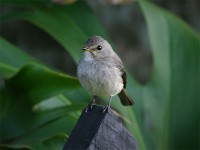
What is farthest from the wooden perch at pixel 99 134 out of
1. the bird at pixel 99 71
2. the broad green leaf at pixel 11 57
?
the broad green leaf at pixel 11 57

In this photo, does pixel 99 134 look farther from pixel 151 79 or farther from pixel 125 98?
pixel 151 79

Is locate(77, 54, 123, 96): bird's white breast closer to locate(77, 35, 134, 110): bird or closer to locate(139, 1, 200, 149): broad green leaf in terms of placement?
locate(77, 35, 134, 110): bird

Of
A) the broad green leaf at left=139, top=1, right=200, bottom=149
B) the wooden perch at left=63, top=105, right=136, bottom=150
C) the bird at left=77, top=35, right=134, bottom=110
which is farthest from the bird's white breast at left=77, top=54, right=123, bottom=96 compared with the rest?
the broad green leaf at left=139, top=1, right=200, bottom=149

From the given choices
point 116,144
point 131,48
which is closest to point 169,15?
point 131,48

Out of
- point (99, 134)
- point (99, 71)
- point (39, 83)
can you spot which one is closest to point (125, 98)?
point (99, 71)

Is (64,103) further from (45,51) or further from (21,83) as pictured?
(45,51)

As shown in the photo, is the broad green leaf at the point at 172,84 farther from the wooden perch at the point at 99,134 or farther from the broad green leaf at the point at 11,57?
the wooden perch at the point at 99,134
